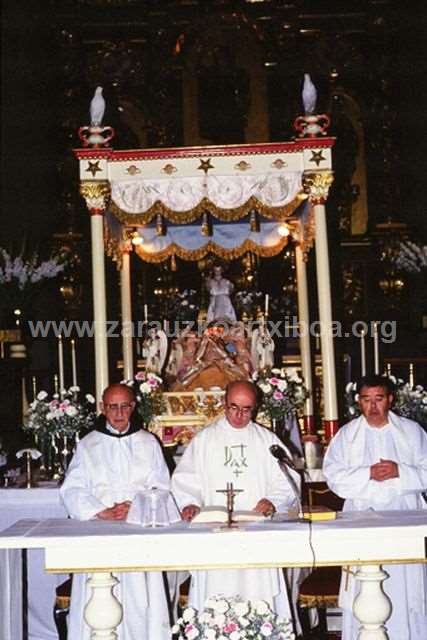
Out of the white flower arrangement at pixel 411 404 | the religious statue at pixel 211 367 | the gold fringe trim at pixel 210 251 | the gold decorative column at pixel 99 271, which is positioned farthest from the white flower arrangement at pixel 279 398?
the gold fringe trim at pixel 210 251

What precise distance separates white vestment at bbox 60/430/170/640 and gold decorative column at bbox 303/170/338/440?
114 inches

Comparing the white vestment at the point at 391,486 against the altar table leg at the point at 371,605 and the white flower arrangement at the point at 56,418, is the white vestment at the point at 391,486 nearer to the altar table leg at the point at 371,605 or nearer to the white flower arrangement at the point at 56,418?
the altar table leg at the point at 371,605

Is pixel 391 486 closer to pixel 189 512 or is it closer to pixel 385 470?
pixel 385 470

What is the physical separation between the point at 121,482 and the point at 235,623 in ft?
5.70

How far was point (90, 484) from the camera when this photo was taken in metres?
6.25

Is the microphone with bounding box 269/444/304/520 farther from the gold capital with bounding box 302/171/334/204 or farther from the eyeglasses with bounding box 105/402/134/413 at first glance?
the gold capital with bounding box 302/171/334/204

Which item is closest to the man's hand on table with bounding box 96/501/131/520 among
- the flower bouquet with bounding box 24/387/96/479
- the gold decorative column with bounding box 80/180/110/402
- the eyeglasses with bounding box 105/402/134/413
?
the eyeglasses with bounding box 105/402/134/413

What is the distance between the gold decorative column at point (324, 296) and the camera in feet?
29.2

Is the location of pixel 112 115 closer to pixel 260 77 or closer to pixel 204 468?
pixel 260 77

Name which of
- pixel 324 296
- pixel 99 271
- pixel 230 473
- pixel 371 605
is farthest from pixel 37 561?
pixel 324 296

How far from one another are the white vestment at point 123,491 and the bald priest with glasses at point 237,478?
0.76ft

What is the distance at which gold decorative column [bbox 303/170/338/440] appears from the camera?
890 cm

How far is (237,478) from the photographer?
622 centimetres

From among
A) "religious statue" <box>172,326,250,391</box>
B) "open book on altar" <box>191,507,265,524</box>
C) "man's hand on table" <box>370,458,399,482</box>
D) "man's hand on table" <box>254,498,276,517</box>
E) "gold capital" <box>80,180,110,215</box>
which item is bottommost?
"open book on altar" <box>191,507,265,524</box>
